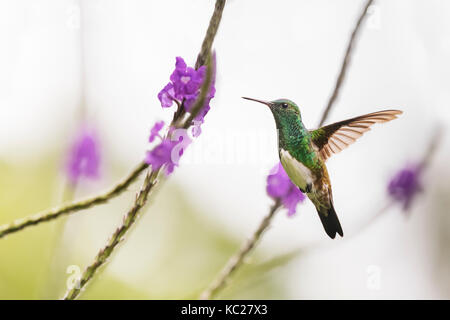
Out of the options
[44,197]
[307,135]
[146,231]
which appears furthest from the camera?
[146,231]

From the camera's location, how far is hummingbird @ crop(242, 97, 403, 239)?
1.21 m

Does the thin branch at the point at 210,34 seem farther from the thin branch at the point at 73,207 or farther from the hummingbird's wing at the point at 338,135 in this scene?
the hummingbird's wing at the point at 338,135

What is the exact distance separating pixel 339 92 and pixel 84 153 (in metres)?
2.11

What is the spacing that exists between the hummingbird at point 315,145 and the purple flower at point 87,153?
5.82ft

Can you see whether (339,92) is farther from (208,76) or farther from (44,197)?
(44,197)

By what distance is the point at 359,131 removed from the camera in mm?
1373

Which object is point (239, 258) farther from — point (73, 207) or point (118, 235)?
point (73, 207)

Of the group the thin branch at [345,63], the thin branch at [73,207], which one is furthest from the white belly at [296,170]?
the thin branch at [73,207]

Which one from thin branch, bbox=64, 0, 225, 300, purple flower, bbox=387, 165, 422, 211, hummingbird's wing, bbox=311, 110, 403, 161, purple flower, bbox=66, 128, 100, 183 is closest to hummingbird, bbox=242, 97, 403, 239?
hummingbird's wing, bbox=311, 110, 403, 161

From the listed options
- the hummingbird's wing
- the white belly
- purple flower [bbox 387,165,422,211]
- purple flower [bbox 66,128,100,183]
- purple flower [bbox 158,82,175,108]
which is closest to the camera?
purple flower [bbox 158,82,175,108]

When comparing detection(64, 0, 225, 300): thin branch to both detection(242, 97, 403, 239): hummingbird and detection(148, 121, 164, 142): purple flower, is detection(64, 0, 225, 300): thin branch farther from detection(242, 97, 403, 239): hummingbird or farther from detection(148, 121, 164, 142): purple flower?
detection(242, 97, 403, 239): hummingbird

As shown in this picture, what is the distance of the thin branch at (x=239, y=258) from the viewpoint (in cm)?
144

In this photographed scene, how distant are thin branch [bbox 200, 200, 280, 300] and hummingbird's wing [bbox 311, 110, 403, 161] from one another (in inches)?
8.4
